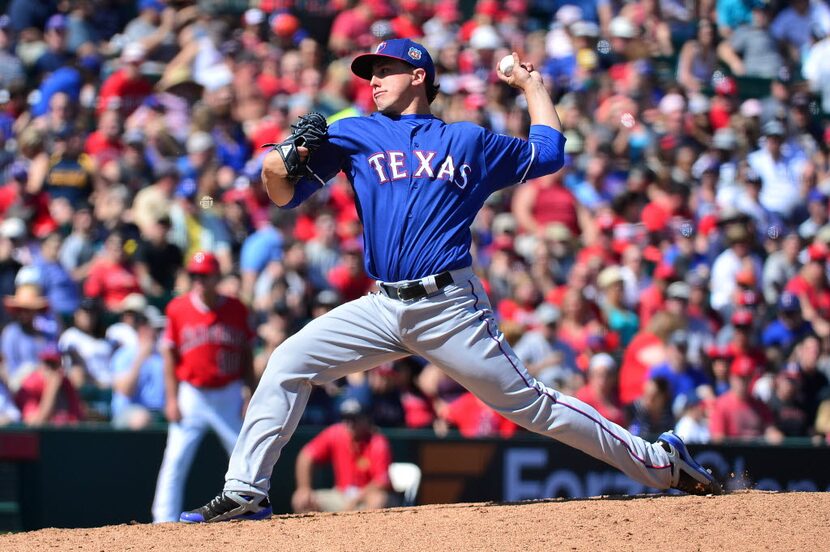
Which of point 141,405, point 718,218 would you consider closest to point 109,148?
point 141,405

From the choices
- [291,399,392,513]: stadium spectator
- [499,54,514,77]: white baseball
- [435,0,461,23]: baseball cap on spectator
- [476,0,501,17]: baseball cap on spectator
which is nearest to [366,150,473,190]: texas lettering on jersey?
[499,54,514,77]: white baseball

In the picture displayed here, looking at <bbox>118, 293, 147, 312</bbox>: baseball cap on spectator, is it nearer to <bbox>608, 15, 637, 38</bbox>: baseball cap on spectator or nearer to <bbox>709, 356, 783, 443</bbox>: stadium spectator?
<bbox>709, 356, 783, 443</bbox>: stadium spectator

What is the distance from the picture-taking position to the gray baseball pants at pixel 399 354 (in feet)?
17.8

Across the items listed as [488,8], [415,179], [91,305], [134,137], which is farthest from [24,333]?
[488,8]

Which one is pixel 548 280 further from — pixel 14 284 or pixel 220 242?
pixel 14 284

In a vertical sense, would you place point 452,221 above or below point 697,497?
above

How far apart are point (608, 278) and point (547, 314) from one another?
3.37 feet

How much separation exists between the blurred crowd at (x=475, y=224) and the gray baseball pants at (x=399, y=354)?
4078 mm

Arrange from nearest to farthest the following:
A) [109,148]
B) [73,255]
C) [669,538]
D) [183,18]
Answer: [669,538] < [73,255] < [109,148] < [183,18]

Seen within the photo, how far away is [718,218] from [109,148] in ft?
17.1

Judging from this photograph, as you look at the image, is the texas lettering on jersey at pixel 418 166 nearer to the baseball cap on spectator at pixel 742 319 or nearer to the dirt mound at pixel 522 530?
the dirt mound at pixel 522 530

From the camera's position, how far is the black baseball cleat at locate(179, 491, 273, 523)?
18.2 ft

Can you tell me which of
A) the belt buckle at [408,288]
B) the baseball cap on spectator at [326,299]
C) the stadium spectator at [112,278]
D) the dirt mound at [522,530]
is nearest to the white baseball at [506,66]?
the belt buckle at [408,288]

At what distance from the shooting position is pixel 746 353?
10.6 m
